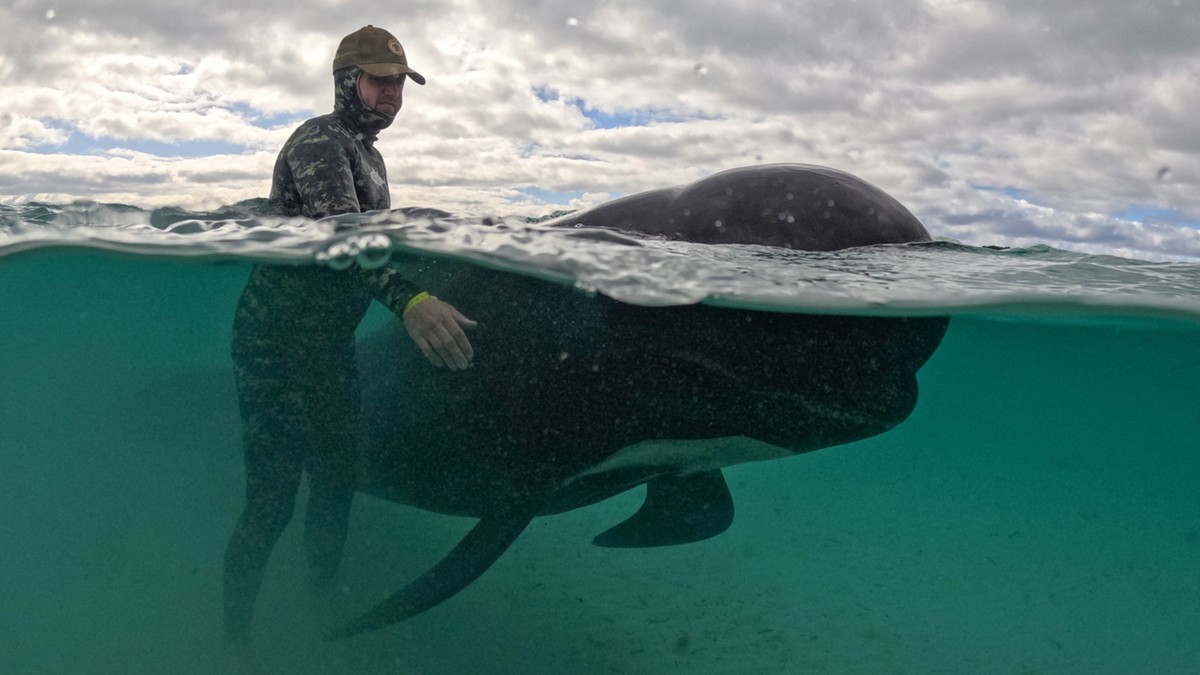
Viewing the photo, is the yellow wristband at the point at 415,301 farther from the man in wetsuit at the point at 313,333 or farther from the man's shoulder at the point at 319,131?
the man's shoulder at the point at 319,131

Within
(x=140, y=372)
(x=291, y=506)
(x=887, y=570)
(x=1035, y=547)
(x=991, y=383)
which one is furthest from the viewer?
(x=887, y=570)

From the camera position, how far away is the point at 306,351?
4.77m

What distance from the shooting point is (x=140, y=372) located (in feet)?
30.0

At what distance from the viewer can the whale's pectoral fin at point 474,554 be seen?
4512mm

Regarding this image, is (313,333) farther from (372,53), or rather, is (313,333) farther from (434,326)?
(372,53)

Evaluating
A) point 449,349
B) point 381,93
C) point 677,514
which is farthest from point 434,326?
point 677,514

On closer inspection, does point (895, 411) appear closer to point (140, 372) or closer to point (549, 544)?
point (549, 544)

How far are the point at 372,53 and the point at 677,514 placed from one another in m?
3.92

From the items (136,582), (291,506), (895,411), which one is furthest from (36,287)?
(895,411)

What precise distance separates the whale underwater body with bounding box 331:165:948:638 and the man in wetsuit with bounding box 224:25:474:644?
36cm

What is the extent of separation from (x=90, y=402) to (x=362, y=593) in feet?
18.0

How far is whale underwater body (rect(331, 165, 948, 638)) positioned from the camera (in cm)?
418

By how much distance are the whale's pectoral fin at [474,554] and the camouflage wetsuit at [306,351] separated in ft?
3.30

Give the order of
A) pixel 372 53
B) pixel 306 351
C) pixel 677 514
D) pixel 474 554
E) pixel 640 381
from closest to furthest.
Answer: pixel 640 381, pixel 474 554, pixel 306 351, pixel 372 53, pixel 677 514
